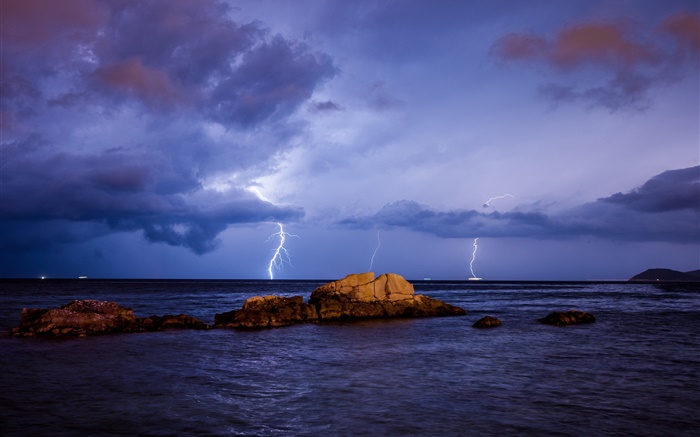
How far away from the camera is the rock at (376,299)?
5038 centimetres

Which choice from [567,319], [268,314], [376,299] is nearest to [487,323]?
[567,319]

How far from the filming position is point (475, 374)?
21016 mm

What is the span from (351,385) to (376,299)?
3395 centimetres

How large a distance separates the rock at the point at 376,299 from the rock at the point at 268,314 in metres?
2.52

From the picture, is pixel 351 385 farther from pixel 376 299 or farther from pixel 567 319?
pixel 376 299

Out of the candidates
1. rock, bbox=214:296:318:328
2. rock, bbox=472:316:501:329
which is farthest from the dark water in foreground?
rock, bbox=214:296:318:328

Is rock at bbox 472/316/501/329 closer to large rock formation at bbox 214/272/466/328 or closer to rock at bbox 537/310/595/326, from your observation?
rock at bbox 537/310/595/326

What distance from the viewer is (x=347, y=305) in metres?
50.2

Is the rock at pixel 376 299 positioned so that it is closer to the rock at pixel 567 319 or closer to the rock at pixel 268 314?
the rock at pixel 268 314

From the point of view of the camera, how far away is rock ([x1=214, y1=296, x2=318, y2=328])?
1663 inches

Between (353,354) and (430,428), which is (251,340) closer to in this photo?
(353,354)

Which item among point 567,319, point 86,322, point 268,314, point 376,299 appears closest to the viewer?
point 86,322

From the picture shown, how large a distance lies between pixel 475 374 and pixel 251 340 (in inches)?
713

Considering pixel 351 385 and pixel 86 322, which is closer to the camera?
pixel 351 385
